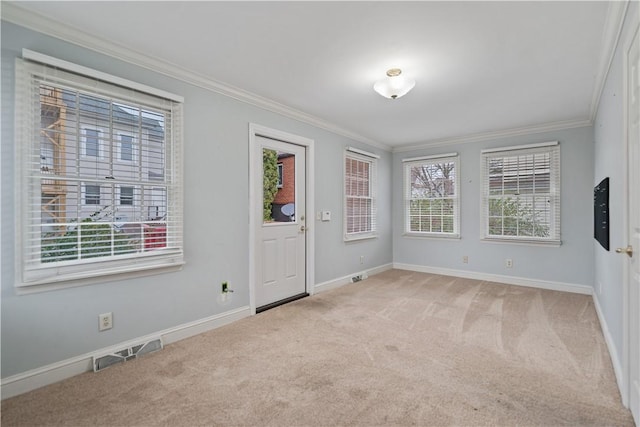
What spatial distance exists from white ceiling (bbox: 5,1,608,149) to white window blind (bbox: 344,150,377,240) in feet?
4.79

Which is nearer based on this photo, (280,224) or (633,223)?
(633,223)

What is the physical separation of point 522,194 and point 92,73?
538 cm

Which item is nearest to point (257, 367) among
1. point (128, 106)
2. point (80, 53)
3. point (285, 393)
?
point (285, 393)

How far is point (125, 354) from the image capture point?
2.36m

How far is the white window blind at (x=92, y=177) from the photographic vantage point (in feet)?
6.52

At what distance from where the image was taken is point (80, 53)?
2.21m

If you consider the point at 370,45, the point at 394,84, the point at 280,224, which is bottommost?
the point at 280,224

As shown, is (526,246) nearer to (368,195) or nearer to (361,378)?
(368,195)

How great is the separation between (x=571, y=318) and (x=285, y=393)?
3162 mm

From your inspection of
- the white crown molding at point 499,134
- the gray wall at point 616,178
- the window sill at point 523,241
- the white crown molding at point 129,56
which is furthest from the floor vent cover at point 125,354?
the white crown molding at point 499,134

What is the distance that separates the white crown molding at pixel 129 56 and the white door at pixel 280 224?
408mm

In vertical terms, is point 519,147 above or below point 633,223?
above

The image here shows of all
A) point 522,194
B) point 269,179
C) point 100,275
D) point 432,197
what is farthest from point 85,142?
point 522,194

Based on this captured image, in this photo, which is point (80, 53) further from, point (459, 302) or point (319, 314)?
point (459, 302)
